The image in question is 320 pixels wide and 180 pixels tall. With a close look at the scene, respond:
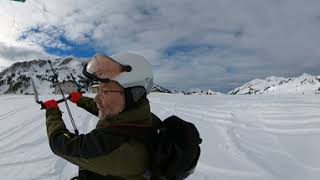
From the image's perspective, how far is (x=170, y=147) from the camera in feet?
8.52

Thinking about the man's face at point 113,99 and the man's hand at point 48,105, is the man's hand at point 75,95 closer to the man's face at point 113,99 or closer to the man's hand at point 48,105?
the man's hand at point 48,105

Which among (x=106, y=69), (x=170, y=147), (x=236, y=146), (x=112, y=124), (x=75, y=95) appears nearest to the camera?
(x=170, y=147)

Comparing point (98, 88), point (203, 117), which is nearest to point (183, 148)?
point (98, 88)

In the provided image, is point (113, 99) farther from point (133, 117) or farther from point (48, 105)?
point (48, 105)

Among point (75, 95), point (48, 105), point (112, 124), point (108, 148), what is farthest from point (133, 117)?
point (75, 95)

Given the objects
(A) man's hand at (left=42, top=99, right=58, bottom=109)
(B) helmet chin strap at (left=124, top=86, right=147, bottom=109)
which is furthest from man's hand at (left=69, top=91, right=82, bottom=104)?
(B) helmet chin strap at (left=124, top=86, right=147, bottom=109)

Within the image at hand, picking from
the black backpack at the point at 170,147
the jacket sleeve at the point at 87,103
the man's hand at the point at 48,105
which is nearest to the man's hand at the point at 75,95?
the jacket sleeve at the point at 87,103

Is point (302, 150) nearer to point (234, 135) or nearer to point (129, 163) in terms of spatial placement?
point (234, 135)

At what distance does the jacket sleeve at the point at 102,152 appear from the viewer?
103 inches

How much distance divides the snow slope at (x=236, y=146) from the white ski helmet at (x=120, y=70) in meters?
3.04

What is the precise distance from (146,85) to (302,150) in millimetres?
4854

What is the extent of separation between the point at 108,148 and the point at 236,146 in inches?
207

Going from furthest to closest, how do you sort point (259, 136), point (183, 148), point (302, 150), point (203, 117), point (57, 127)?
point (203, 117), point (259, 136), point (302, 150), point (57, 127), point (183, 148)

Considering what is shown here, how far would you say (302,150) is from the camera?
22.9ft
